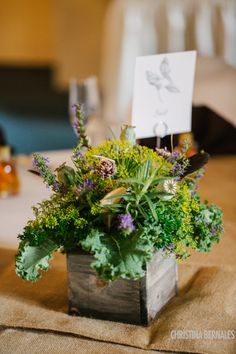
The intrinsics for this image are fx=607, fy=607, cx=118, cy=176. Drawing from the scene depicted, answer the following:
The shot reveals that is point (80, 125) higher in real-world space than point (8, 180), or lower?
higher

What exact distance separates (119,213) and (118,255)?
0.06 meters

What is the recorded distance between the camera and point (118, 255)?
0.80m

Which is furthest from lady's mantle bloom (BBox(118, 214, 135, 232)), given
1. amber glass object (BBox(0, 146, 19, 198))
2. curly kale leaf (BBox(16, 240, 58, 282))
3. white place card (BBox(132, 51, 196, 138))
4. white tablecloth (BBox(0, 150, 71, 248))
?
amber glass object (BBox(0, 146, 19, 198))

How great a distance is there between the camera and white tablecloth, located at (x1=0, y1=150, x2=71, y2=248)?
51.5 inches

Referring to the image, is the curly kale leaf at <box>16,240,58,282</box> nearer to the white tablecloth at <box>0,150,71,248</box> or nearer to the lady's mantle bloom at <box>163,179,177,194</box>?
the lady's mantle bloom at <box>163,179,177,194</box>

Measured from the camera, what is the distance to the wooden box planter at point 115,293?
0.86 meters

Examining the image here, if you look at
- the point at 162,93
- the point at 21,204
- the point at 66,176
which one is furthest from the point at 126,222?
the point at 21,204

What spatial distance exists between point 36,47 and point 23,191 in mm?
5436

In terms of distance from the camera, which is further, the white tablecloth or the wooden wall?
the wooden wall

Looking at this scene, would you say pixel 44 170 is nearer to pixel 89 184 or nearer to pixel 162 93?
pixel 89 184

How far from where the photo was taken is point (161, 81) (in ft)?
3.51

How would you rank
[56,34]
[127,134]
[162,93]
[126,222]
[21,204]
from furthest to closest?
Result: [56,34]
[21,204]
[162,93]
[127,134]
[126,222]

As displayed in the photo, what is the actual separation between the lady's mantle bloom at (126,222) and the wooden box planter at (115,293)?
0.08 m

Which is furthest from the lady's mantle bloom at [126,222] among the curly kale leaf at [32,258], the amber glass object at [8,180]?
the amber glass object at [8,180]
